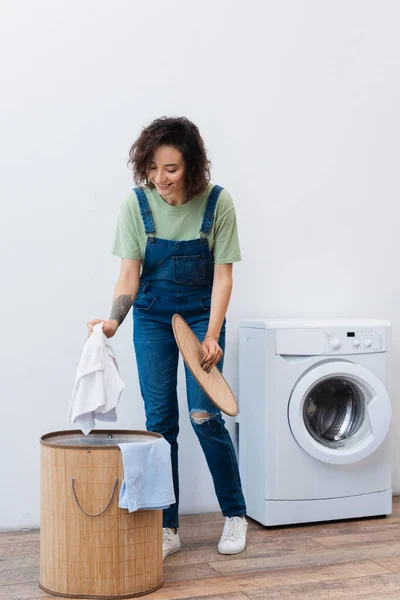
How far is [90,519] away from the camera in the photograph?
6.36 ft

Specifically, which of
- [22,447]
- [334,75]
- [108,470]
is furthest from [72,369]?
[334,75]

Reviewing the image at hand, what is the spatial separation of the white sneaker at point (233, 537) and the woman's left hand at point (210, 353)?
55 centimetres

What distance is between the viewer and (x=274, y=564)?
2.25 meters

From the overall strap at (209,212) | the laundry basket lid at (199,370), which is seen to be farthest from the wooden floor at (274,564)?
the overall strap at (209,212)

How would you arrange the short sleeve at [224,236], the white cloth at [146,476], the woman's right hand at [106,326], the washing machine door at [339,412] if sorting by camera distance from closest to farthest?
the white cloth at [146,476] → the woman's right hand at [106,326] → the short sleeve at [224,236] → the washing machine door at [339,412]

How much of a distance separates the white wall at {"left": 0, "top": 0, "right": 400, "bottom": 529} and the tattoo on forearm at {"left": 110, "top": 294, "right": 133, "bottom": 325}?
1.58 feet

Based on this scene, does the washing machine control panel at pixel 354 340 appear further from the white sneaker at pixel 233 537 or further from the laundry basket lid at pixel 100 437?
the laundry basket lid at pixel 100 437

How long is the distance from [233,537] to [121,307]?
2.76 ft

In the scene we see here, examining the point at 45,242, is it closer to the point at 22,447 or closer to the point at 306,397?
the point at 22,447

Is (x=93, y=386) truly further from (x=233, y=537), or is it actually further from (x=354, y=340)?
(x=354, y=340)

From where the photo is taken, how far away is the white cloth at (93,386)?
2004 mm

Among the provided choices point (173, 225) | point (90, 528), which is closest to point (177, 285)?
point (173, 225)

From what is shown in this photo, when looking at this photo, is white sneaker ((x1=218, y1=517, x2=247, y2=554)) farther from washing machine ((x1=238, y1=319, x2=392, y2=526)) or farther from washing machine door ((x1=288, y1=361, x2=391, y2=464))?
washing machine door ((x1=288, y1=361, x2=391, y2=464))

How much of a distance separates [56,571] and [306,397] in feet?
3.88
